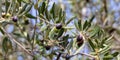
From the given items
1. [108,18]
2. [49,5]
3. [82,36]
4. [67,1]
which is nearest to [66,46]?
[82,36]

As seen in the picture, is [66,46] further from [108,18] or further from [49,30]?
[108,18]

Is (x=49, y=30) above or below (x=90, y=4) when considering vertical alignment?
below

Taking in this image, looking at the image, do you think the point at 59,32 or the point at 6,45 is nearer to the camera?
the point at 59,32

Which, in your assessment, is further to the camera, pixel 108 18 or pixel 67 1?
pixel 67 1

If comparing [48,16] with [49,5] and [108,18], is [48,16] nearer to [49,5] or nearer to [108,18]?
[49,5]

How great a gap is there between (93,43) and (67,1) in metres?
2.84

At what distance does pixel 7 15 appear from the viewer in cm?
147

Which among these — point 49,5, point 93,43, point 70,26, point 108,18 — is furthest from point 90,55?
point 108,18

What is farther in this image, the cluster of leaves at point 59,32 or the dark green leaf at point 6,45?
the dark green leaf at point 6,45

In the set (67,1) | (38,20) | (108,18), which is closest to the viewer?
(38,20)

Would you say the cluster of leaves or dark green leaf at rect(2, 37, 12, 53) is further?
dark green leaf at rect(2, 37, 12, 53)

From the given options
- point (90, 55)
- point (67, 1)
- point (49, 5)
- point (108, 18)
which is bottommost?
point (90, 55)

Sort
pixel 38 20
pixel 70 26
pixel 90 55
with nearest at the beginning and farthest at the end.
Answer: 1. pixel 90 55
2. pixel 70 26
3. pixel 38 20

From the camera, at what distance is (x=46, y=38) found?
1529mm
